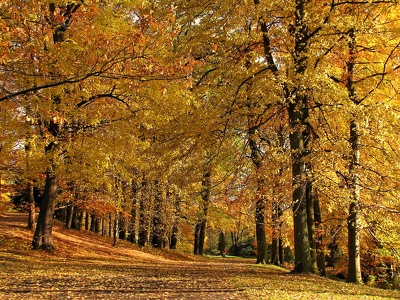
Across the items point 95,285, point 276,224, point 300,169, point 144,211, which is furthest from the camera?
point 144,211

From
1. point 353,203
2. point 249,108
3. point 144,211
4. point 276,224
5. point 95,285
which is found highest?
point 249,108

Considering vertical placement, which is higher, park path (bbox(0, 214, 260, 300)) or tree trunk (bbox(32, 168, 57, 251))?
tree trunk (bbox(32, 168, 57, 251))

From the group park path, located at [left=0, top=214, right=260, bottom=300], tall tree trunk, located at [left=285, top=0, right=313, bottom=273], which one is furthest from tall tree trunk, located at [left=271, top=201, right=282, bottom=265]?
park path, located at [left=0, top=214, right=260, bottom=300]

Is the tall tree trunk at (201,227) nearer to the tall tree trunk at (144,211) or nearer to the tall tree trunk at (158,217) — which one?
the tall tree trunk at (158,217)

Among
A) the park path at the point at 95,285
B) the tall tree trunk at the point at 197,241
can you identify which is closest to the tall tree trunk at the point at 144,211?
the tall tree trunk at the point at 197,241

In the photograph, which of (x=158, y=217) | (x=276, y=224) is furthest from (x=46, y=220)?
(x=158, y=217)

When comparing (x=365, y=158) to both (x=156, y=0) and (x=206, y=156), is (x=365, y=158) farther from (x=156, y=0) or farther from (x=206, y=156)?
(x=156, y=0)

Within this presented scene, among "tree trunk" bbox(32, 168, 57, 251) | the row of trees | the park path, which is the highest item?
the row of trees

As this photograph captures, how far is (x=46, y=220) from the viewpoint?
12891 mm

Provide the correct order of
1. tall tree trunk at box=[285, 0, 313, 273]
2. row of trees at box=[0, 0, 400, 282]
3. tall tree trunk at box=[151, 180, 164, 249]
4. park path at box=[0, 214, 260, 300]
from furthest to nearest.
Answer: tall tree trunk at box=[151, 180, 164, 249], tall tree trunk at box=[285, 0, 313, 273], row of trees at box=[0, 0, 400, 282], park path at box=[0, 214, 260, 300]

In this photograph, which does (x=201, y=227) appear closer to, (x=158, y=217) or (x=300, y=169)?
(x=158, y=217)

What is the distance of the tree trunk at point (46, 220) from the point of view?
41.9ft

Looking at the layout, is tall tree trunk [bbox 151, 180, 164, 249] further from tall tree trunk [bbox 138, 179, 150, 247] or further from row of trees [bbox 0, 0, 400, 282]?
row of trees [bbox 0, 0, 400, 282]

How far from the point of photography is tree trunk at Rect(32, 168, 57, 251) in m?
12.8
